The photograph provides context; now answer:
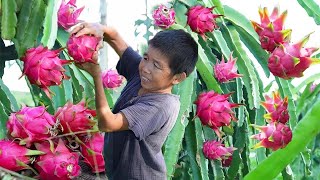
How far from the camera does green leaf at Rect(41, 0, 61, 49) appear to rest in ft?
5.33

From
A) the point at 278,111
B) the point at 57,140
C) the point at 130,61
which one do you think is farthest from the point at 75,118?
the point at 130,61

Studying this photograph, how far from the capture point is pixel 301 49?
1200mm

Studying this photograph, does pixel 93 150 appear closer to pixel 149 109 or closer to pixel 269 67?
pixel 149 109

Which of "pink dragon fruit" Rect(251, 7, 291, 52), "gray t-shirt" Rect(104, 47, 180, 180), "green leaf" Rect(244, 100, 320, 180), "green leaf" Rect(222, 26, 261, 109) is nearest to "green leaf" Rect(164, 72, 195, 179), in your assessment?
"green leaf" Rect(222, 26, 261, 109)

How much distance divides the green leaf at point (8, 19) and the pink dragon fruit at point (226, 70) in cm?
77

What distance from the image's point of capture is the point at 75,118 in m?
1.18

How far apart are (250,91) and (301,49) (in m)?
1.05

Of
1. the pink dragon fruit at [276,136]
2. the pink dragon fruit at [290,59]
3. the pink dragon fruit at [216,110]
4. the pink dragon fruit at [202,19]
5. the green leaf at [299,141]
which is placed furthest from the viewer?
the pink dragon fruit at [202,19]

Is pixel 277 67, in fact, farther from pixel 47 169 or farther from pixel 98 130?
pixel 47 169

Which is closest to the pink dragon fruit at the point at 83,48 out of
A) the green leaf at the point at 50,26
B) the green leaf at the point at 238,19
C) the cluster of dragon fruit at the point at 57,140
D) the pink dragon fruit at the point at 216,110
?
the cluster of dragon fruit at the point at 57,140

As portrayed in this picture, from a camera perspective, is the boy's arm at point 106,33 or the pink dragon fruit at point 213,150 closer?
the boy's arm at point 106,33

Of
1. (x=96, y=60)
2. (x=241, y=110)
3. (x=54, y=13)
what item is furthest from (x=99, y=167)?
(x=241, y=110)

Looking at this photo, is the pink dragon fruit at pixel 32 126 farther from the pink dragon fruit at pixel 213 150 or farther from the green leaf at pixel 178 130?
the pink dragon fruit at pixel 213 150

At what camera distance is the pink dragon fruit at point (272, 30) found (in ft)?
3.99
